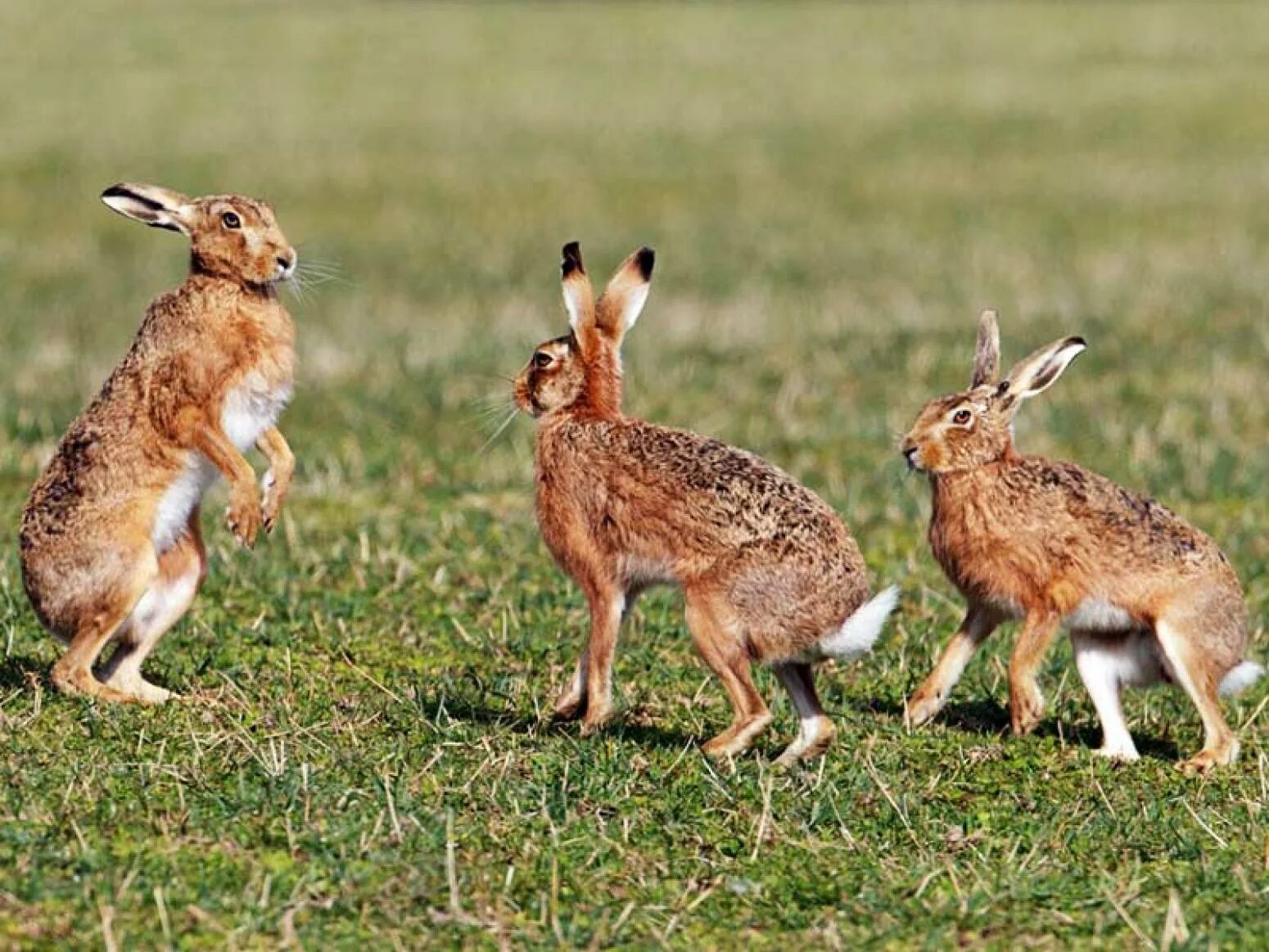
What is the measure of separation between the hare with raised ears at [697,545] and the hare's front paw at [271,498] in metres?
0.91

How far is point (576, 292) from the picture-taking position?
7.67 meters

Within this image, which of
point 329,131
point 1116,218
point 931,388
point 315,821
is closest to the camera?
point 315,821

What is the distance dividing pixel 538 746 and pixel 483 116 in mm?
28909

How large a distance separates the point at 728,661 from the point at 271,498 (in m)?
1.82

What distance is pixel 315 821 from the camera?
5.98 metres

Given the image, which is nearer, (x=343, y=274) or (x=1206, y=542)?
(x=1206, y=542)

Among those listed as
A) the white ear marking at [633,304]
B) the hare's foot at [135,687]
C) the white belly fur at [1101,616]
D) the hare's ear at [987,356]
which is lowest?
the hare's foot at [135,687]

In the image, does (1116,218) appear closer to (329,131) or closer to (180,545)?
(329,131)

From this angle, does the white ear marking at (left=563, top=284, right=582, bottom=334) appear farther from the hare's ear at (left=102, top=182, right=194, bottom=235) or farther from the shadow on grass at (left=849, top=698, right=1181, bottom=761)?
the shadow on grass at (left=849, top=698, right=1181, bottom=761)

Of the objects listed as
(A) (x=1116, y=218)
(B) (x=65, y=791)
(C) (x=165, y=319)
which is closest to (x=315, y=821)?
(B) (x=65, y=791)

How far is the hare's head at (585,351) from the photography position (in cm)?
770

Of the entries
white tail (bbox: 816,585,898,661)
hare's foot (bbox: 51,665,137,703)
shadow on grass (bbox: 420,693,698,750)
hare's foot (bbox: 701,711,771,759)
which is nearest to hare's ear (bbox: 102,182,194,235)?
hare's foot (bbox: 51,665,137,703)

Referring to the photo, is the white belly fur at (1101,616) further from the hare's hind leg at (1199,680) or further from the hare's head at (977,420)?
the hare's head at (977,420)

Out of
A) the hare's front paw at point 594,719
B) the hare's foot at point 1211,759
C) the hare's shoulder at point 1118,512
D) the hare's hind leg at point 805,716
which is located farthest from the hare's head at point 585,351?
the hare's foot at point 1211,759
